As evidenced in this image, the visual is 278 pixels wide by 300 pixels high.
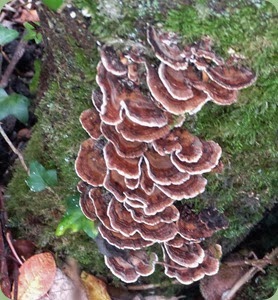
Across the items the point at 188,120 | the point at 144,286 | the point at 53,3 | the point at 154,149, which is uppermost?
the point at 53,3

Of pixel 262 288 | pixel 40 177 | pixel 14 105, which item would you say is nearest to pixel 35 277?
pixel 40 177

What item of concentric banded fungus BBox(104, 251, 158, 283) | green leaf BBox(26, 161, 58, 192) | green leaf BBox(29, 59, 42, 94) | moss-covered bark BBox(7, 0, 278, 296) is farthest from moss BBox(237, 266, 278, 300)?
green leaf BBox(29, 59, 42, 94)

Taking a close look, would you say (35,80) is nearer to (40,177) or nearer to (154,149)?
(40,177)

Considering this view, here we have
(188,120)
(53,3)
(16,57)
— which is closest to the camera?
(53,3)

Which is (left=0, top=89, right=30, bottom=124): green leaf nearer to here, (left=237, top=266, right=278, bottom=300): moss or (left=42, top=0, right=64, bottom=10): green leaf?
(left=42, top=0, right=64, bottom=10): green leaf

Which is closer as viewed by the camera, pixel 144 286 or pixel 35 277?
pixel 35 277

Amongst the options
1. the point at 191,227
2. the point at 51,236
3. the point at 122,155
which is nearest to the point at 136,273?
the point at 191,227

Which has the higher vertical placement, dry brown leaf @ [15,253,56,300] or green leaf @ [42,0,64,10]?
green leaf @ [42,0,64,10]

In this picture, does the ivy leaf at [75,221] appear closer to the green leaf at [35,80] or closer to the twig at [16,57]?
the green leaf at [35,80]
